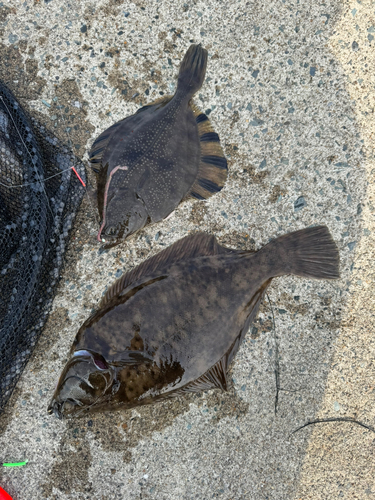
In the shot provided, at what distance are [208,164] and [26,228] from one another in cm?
131

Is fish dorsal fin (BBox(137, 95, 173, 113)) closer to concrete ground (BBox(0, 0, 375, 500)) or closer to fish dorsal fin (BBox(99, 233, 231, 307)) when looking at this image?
concrete ground (BBox(0, 0, 375, 500))

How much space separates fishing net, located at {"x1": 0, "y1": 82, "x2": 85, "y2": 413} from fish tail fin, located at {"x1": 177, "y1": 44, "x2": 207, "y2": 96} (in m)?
1.01

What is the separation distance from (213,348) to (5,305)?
142cm

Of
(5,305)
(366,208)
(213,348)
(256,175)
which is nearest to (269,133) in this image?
(256,175)

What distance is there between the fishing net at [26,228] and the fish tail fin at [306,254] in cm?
149

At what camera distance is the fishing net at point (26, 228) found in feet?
7.12

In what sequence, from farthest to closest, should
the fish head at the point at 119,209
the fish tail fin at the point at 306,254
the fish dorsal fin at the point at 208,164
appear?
the fish dorsal fin at the point at 208,164 < the fish tail fin at the point at 306,254 < the fish head at the point at 119,209

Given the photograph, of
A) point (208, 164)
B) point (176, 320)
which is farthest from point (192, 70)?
point (176, 320)

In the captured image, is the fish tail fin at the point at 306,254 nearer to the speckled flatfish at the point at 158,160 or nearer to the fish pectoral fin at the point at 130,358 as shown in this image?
the speckled flatfish at the point at 158,160

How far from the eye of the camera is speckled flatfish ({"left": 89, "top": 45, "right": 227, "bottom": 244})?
217cm

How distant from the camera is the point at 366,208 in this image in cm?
243

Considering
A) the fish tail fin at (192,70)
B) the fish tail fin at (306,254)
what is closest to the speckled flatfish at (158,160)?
the fish tail fin at (192,70)

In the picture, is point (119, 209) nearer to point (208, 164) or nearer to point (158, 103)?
point (208, 164)

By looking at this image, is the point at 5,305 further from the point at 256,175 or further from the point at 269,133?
the point at 269,133
